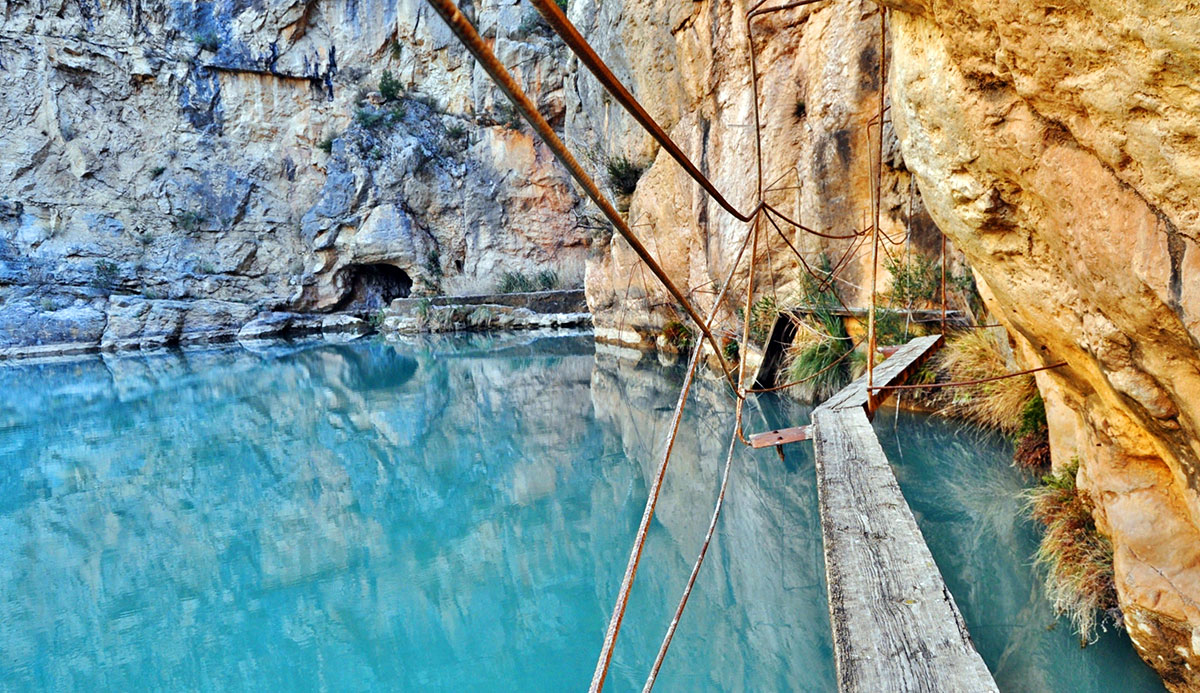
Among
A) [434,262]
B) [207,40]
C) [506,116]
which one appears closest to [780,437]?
[506,116]

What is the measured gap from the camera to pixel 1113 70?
3.79 ft

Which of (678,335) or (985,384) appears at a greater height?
(678,335)

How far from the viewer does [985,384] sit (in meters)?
4.20

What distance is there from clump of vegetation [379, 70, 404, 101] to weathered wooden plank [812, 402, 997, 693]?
22.2 metres

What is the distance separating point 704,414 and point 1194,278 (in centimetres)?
529

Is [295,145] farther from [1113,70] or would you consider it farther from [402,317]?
[1113,70]

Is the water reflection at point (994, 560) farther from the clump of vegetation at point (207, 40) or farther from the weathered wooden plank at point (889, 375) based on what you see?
the clump of vegetation at point (207, 40)

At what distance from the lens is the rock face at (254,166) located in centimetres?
1911

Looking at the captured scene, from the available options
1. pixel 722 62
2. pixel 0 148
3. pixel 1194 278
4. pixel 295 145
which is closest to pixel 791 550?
pixel 1194 278

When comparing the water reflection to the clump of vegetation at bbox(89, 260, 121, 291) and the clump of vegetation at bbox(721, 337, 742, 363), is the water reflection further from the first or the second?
the clump of vegetation at bbox(89, 260, 121, 291)

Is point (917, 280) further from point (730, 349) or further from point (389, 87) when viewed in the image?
point (389, 87)

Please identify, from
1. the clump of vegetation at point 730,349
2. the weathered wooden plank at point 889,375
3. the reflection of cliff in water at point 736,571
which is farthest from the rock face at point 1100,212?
the clump of vegetation at point 730,349

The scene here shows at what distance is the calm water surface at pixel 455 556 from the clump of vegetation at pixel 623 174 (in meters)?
4.75

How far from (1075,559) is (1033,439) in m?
1.63
